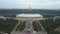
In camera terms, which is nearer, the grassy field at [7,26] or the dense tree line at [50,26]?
the dense tree line at [50,26]

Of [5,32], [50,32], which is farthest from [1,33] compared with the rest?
[50,32]

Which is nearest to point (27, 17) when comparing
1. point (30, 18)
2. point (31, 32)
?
point (30, 18)

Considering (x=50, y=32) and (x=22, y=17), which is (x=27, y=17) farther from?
(x=50, y=32)

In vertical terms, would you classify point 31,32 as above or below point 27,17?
below

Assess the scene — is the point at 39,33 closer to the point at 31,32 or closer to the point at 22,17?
the point at 31,32

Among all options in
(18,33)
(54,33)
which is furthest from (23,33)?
(54,33)

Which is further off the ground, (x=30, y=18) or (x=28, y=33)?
(x=30, y=18)

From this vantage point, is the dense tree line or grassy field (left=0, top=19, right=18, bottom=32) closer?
the dense tree line

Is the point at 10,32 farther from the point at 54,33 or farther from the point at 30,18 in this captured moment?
the point at 54,33
